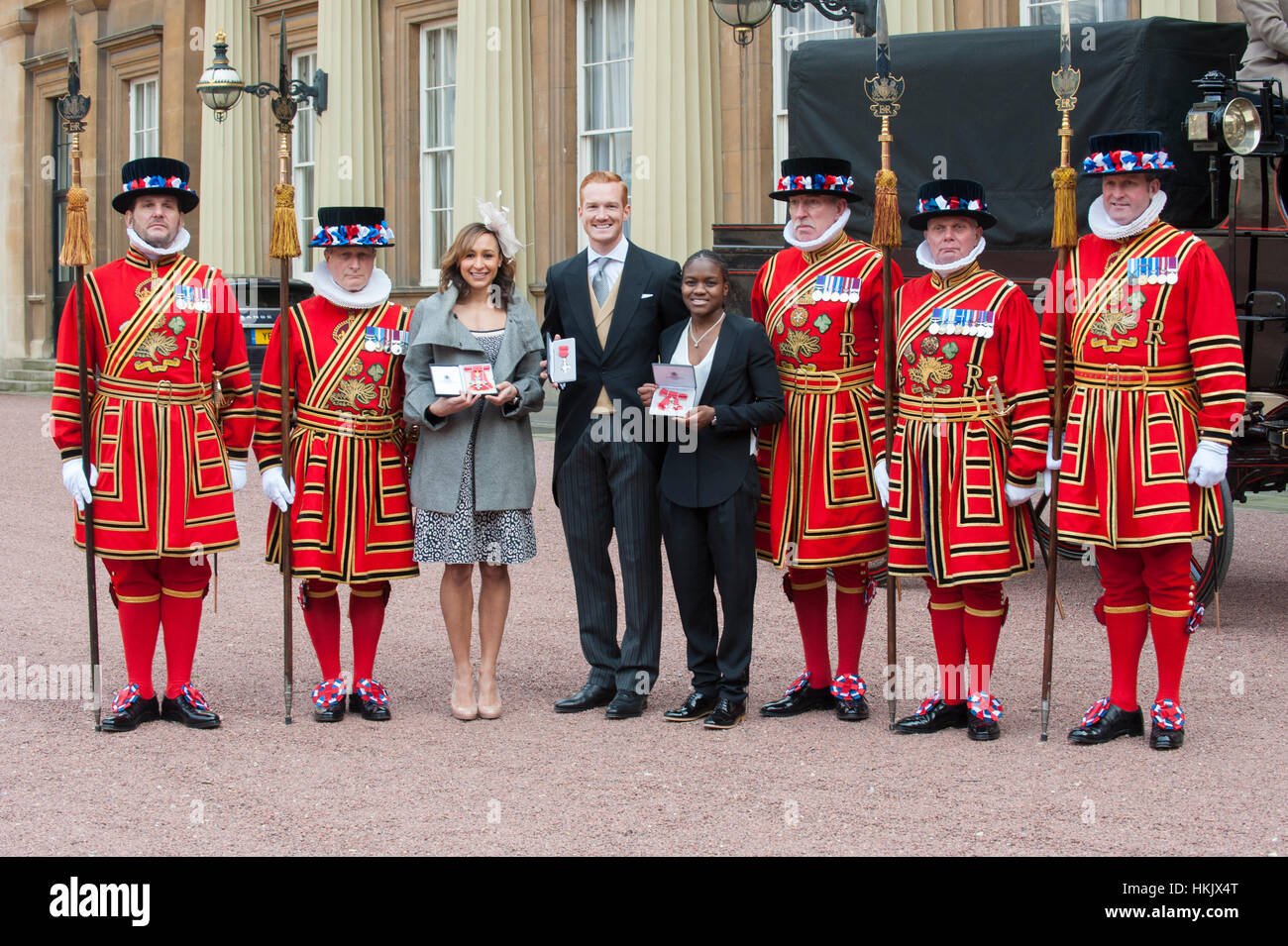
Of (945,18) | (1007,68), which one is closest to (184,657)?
(1007,68)

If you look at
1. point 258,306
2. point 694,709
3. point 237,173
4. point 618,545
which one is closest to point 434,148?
point 258,306

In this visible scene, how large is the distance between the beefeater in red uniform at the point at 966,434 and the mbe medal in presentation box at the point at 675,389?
0.75 metres

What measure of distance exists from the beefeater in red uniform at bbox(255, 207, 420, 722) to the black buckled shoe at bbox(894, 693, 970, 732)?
6.23 ft

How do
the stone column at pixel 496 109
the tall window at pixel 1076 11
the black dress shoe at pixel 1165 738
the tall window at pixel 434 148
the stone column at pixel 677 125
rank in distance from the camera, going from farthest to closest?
the tall window at pixel 434 148
the stone column at pixel 496 109
the stone column at pixel 677 125
the tall window at pixel 1076 11
the black dress shoe at pixel 1165 738

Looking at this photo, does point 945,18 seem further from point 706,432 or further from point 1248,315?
point 706,432

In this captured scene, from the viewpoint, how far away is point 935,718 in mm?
5566

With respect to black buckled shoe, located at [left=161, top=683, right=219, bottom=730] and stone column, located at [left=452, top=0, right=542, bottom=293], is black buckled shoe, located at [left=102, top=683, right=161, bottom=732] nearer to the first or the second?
black buckled shoe, located at [left=161, top=683, right=219, bottom=730]

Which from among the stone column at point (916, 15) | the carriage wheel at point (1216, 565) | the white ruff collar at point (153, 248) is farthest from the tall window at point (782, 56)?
the white ruff collar at point (153, 248)

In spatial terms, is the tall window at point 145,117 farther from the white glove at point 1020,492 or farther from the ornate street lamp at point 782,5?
the white glove at point 1020,492

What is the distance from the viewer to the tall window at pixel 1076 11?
39.9 ft

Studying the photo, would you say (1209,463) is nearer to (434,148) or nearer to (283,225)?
(283,225)

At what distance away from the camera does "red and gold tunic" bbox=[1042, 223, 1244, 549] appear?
5.18 m

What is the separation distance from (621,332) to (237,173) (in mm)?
17799

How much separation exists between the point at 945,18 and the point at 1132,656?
8433 mm
